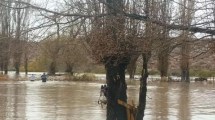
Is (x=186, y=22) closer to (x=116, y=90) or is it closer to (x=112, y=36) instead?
(x=112, y=36)

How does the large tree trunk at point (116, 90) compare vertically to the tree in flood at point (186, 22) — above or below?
below

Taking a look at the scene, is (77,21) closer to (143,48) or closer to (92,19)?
(92,19)

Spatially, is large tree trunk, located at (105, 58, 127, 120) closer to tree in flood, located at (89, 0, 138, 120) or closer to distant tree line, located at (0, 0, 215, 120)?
tree in flood, located at (89, 0, 138, 120)

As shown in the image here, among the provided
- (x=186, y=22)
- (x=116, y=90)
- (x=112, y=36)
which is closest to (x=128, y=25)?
(x=112, y=36)

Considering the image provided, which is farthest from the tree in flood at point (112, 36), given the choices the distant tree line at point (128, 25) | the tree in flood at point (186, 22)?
the tree in flood at point (186, 22)

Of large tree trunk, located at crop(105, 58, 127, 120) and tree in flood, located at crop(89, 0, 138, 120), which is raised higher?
tree in flood, located at crop(89, 0, 138, 120)

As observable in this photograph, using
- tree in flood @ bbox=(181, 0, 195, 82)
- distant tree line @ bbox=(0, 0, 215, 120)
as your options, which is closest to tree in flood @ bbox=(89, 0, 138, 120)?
distant tree line @ bbox=(0, 0, 215, 120)

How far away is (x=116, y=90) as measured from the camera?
1434 cm

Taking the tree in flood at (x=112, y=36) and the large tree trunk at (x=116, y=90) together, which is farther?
the large tree trunk at (x=116, y=90)

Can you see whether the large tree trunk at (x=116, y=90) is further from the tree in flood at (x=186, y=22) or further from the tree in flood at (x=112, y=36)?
the tree in flood at (x=186, y=22)

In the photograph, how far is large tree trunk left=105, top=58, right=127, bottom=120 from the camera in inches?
556

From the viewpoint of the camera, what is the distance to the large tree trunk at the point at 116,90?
14133 millimetres

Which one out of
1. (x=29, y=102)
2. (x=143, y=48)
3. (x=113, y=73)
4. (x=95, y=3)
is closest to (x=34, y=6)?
(x=95, y=3)

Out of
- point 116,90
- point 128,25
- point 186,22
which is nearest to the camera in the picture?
point 186,22
